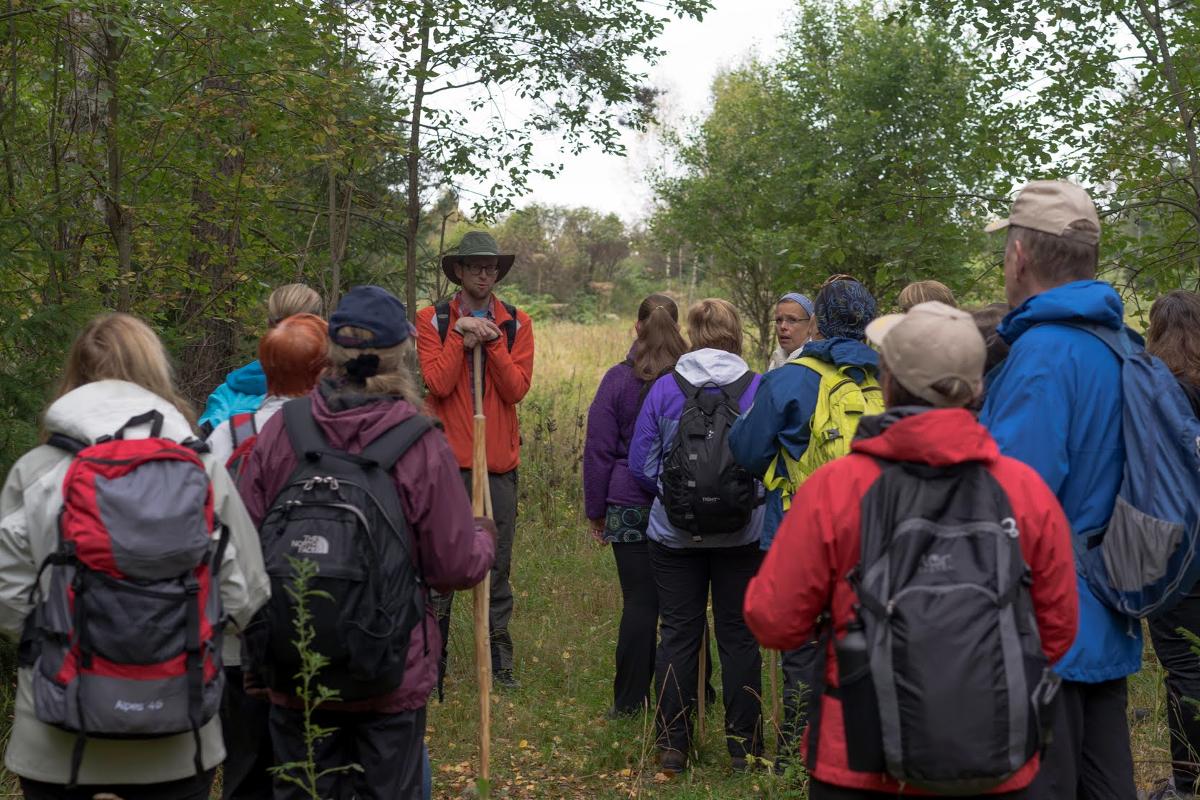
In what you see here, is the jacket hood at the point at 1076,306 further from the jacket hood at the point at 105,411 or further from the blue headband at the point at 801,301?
the blue headband at the point at 801,301

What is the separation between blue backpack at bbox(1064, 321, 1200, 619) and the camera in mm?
3158

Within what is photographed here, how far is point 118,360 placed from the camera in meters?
3.31

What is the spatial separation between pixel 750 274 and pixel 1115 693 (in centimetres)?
1792

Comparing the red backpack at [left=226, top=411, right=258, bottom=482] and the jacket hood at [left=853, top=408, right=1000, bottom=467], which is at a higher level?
the jacket hood at [left=853, top=408, right=1000, bottom=467]

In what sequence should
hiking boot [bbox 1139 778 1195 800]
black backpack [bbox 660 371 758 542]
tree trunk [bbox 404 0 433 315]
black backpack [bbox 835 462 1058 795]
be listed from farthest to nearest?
tree trunk [bbox 404 0 433 315], black backpack [bbox 660 371 758 542], hiking boot [bbox 1139 778 1195 800], black backpack [bbox 835 462 1058 795]

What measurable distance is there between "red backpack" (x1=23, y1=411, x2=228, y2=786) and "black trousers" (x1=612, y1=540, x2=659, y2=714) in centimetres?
356

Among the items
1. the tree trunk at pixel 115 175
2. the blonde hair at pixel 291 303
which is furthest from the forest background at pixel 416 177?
the blonde hair at pixel 291 303

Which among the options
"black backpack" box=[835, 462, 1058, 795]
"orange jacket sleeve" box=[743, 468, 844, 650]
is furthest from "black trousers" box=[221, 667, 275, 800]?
"black backpack" box=[835, 462, 1058, 795]

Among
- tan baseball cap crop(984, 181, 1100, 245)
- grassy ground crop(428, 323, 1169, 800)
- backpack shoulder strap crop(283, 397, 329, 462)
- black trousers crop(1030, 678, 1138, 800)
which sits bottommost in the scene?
grassy ground crop(428, 323, 1169, 800)

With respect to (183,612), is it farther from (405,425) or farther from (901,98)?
(901,98)

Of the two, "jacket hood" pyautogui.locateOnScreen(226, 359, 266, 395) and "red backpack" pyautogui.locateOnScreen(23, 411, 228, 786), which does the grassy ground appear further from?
"jacket hood" pyautogui.locateOnScreen(226, 359, 266, 395)

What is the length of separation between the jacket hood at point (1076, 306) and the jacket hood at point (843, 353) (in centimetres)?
152

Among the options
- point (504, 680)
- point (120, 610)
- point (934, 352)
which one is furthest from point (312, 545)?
point (504, 680)

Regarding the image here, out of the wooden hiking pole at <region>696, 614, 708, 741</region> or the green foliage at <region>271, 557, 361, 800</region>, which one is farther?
the wooden hiking pole at <region>696, 614, 708, 741</region>
